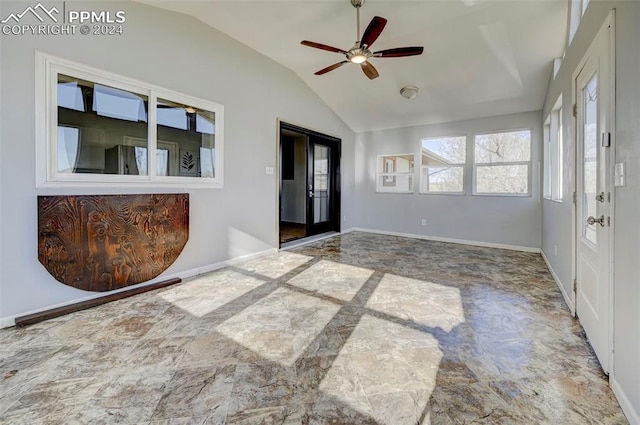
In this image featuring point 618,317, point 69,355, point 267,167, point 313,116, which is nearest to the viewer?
point 618,317

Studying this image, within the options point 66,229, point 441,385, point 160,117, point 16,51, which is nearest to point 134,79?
point 160,117

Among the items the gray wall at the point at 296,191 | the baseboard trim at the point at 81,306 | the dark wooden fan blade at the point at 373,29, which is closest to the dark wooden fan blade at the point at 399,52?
the dark wooden fan blade at the point at 373,29

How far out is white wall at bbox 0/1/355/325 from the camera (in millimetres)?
2338

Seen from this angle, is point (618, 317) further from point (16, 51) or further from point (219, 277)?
point (16, 51)

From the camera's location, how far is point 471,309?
2.68 metres

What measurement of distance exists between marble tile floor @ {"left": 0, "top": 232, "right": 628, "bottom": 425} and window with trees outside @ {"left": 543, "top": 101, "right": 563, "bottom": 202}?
1395mm

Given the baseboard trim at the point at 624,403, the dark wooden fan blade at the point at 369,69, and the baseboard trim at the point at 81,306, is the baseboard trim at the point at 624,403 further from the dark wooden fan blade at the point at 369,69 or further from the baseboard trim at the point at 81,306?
the baseboard trim at the point at 81,306

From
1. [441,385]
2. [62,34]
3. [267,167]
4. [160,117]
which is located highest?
[62,34]

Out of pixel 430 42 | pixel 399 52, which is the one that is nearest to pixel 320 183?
pixel 430 42

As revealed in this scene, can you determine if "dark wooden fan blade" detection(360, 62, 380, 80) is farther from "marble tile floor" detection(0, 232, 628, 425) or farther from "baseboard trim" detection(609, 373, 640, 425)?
"baseboard trim" detection(609, 373, 640, 425)

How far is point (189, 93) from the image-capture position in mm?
3559

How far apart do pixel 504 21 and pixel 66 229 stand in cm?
526

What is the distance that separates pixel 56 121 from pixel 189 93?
1.43m

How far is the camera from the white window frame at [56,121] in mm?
2445
